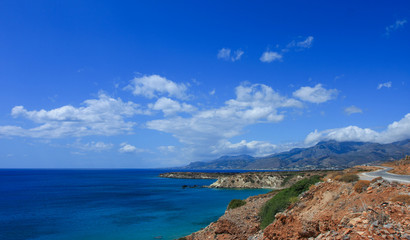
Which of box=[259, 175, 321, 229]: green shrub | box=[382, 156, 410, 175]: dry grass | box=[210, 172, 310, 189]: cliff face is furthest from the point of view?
box=[210, 172, 310, 189]: cliff face

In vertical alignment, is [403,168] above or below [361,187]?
below

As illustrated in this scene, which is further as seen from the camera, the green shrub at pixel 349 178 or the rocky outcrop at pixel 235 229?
the rocky outcrop at pixel 235 229

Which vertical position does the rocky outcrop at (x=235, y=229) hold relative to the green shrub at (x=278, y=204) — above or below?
below

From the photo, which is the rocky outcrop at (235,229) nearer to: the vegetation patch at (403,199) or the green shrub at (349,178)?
the green shrub at (349,178)

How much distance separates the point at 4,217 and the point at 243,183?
7895 centimetres

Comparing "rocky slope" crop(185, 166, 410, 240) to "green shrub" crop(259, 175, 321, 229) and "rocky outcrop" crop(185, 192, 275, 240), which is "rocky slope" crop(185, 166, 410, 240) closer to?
"rocky outcrop" crop(185, 192, 275, 240)

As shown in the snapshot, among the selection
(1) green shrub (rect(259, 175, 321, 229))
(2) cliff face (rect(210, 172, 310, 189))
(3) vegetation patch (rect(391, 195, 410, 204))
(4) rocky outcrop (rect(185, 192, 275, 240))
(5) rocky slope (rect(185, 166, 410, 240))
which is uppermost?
(3) vegetation patch (rect(391, 195, 410, 204))

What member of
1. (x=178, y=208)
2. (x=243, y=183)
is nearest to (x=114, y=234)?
(x=178, y=208)

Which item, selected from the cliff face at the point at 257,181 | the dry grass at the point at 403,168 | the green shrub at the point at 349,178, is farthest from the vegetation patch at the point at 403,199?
the cliff face at the point at 257,181

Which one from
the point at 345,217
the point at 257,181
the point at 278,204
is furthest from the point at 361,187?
the point at 257,181

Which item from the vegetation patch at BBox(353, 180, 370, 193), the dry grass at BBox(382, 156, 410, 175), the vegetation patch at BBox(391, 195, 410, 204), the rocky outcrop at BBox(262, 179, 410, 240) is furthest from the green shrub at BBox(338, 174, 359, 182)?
the dry grass at BBox(382, 156, 410, 175)

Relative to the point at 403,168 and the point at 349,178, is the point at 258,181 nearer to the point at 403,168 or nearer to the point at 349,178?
the point at 403,168

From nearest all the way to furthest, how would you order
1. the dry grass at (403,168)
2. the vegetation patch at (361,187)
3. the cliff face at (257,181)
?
1. the vegetation patch at (361,187)
2. the dry grass at (403,168)
3. the cliff face at (257,181)

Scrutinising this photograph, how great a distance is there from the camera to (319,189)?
2191 cm
